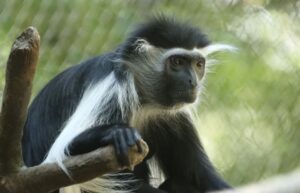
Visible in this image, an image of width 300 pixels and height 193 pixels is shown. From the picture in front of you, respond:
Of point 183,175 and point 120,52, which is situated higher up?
point 120,52

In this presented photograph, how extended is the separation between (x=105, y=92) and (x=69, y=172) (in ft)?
1.55

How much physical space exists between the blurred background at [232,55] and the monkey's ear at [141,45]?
60cm

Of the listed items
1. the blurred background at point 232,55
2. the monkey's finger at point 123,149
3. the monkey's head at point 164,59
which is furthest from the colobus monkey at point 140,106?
the blurred background at point 232,55

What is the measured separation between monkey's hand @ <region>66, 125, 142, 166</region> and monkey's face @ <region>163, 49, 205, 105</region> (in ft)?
1.05

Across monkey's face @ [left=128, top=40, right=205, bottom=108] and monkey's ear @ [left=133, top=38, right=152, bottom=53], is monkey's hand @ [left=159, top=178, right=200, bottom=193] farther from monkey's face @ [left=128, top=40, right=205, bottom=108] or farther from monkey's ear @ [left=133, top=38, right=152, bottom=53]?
monkey's ear @ [left=133, top=38, right=152, bottom=53]

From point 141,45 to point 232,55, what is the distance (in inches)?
27.8

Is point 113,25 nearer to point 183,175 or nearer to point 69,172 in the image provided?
point 183,175

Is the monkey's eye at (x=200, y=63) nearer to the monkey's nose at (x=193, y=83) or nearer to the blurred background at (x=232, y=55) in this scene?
the monkey's nose at (x=193, y=83)

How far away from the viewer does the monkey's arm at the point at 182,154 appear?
1747 millimetres

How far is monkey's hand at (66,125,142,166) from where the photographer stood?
110 centimetres

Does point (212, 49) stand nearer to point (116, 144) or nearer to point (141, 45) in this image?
point (141, 45)

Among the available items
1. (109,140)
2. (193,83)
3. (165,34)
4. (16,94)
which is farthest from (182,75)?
(16,94)

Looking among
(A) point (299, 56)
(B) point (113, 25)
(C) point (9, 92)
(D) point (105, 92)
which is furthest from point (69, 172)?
(A) point (299, 56)

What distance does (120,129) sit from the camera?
48.9 inches
